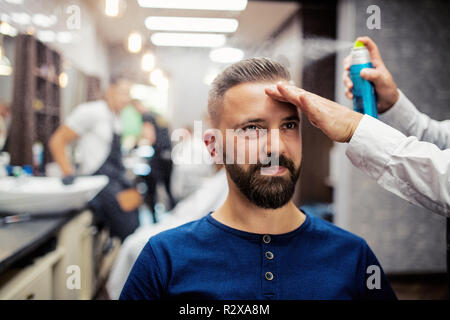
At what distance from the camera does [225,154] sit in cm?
95

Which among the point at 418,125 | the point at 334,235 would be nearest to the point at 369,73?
the point at 418,125

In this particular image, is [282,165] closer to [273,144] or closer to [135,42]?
[273,144]

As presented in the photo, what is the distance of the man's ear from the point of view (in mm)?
967

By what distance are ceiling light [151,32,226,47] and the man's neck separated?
564 millimetres

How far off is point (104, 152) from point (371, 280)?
1.12 meters

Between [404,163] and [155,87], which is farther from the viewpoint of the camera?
[155,87]

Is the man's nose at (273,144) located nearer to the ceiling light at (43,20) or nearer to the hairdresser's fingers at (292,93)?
the hairdresser's fingers at (292,93)

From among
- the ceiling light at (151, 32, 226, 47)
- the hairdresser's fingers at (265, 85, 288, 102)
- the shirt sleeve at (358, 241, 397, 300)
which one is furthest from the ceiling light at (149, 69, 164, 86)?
the shirt sleeve at (358, 241, 397, 300)

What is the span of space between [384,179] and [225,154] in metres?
0.44

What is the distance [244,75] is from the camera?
92 centimetres

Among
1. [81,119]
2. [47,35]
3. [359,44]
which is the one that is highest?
[47,35]

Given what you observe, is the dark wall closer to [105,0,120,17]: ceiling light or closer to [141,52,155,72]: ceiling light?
[141,52,155,72]: ceiling light
